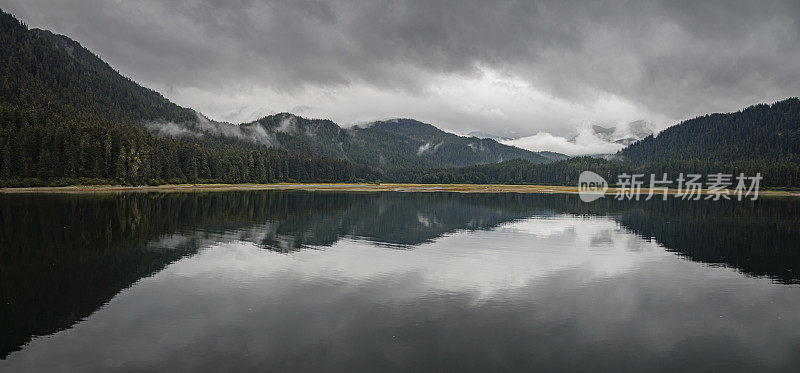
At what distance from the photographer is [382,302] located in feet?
55.2

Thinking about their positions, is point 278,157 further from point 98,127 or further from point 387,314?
point 387,314

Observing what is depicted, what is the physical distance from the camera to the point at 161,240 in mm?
29453

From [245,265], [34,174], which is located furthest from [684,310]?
[34,174]

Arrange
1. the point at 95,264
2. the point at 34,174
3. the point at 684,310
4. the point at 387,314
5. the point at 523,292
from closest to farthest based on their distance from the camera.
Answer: the point at 387,314 < the point at 684,310 < the point at 523,292 < the point at 95,264 < the point at 34,174

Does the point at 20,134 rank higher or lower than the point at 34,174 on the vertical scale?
higher

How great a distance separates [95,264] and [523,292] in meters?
20.2

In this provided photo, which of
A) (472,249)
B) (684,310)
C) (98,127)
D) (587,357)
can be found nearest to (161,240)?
(472,249)

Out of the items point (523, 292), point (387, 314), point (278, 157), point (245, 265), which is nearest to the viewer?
point (387, 314)

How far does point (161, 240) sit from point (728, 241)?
140 feet

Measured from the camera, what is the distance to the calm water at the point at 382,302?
11875 millimetres

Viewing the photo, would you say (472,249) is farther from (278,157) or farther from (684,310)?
(278,157)

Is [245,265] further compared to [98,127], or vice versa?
[98,127]

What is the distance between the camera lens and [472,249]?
98.3 ft

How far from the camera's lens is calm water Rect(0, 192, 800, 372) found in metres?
11.9
